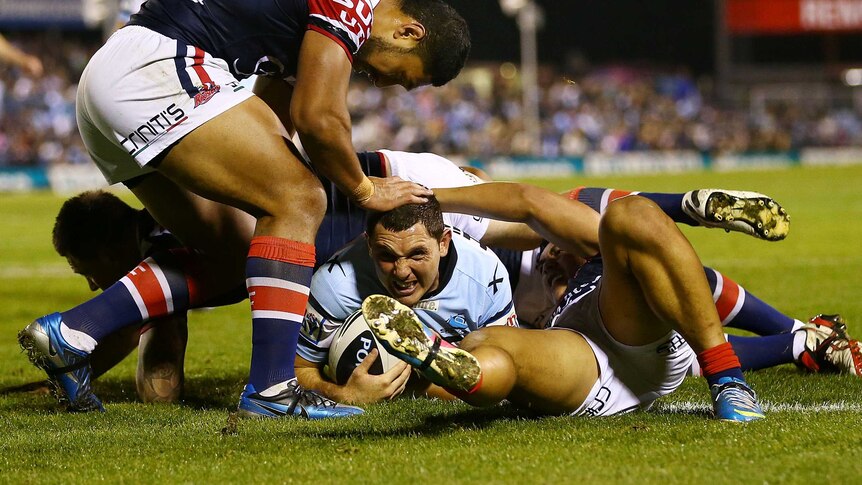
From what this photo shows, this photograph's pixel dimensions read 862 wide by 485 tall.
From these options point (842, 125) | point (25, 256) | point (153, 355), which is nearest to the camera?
point (153, 355)

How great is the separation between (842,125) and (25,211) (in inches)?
1270

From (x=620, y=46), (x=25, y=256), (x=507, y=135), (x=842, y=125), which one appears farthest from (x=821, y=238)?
(x=620, y=46)

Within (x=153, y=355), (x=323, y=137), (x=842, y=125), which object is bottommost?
(x=842, y=125)

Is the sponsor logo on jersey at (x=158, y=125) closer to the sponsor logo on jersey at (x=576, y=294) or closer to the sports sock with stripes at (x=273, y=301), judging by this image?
the sports sock with stripes at (x=273, y=301)

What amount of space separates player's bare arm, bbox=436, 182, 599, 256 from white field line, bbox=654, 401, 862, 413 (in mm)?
776

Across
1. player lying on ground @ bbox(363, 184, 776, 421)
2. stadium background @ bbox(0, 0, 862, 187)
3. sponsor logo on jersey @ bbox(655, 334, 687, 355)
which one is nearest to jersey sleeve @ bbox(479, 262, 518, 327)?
player lying on ground @ bbox(363, 184, 776, 421)

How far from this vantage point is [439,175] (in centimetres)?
518

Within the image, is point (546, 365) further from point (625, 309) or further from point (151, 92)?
point (151, 92)

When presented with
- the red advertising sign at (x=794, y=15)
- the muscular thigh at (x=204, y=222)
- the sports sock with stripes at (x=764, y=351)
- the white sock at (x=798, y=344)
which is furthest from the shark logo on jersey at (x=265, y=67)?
the red advertising sign at (x=794, y=15)

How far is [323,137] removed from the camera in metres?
4.01

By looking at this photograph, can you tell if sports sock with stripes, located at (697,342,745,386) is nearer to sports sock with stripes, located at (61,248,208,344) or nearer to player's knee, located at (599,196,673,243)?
player's knee, located at (599,196,673,243)

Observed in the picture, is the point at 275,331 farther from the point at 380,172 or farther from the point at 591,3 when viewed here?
the point at 591,3

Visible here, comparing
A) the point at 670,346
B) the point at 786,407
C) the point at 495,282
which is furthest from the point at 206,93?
the point at 786,407

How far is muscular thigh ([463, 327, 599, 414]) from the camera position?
143 inches
